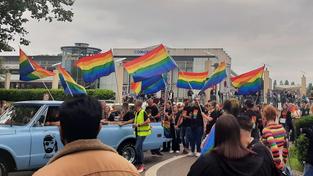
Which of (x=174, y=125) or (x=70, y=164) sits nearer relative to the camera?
(x=70, y=164)

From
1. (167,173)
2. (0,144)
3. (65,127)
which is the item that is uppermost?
(65,127)

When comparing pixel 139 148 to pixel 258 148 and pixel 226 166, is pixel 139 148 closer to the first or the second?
pixel 258 148

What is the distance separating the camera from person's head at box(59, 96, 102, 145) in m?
2.38

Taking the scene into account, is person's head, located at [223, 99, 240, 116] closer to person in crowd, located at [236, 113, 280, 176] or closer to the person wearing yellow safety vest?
person in crowd, located at [236, 113, 280, 176]

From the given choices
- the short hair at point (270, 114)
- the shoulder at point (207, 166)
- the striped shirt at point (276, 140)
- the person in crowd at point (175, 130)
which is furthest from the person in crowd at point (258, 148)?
the person in crowd at point (175, 130)

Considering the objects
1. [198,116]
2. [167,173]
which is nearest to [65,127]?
[167,173]

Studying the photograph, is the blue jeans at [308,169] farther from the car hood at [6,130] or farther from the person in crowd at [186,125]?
the person in crowd at [186,125]

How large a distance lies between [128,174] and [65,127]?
1.46 feet

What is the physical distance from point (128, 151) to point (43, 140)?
9.66 ft

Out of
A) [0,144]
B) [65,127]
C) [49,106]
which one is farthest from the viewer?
[49,106]

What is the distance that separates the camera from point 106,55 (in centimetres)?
1441

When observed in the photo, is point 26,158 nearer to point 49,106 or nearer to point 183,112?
point 49,106

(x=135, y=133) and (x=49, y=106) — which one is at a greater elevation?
(x=49, y=106)

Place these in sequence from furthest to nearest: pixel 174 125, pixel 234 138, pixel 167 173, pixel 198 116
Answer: pixel 174 125 < pixel 198 116 < pixel 167 173 < pixel 234 138
